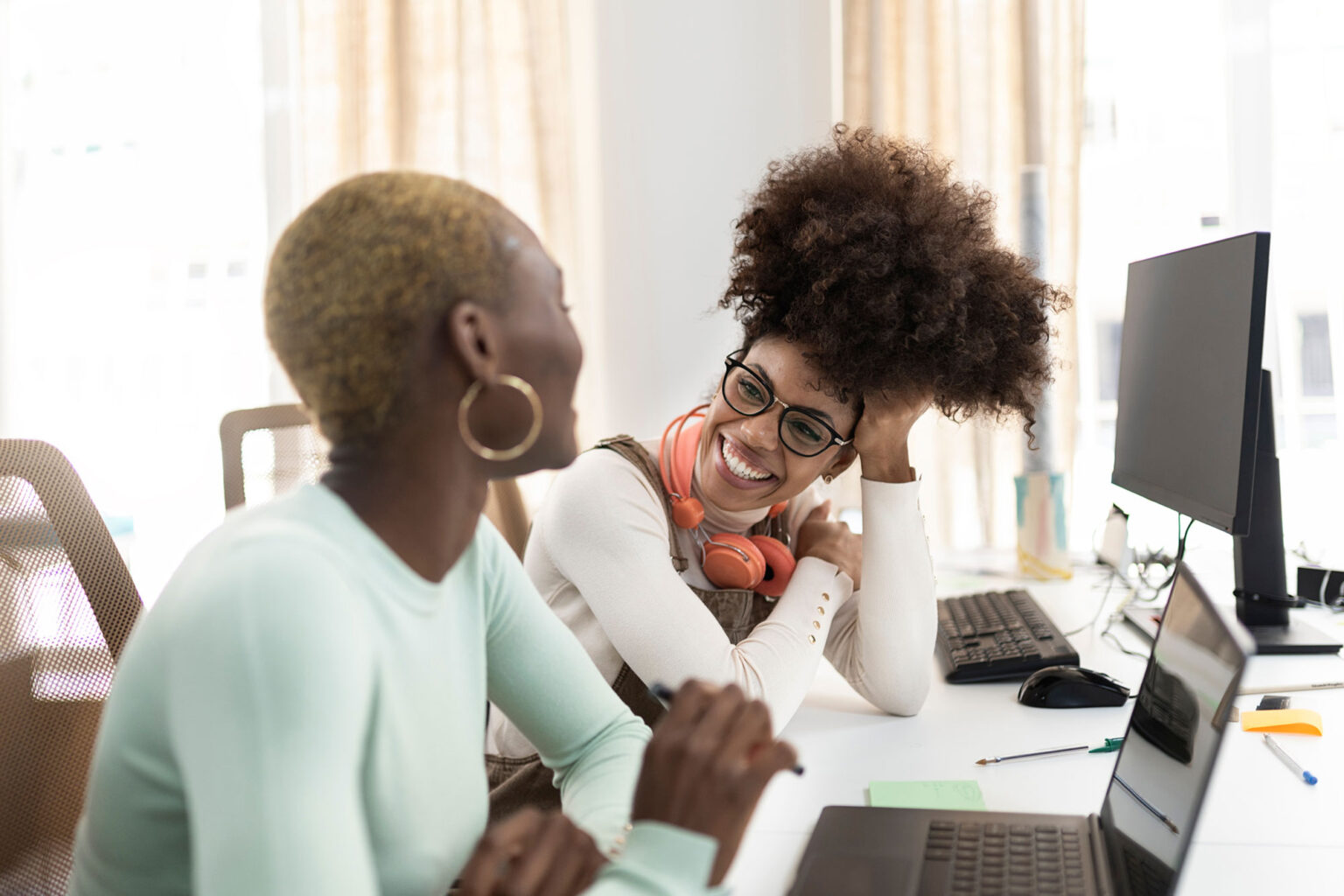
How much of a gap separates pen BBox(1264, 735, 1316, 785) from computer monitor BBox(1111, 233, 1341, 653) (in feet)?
0.92

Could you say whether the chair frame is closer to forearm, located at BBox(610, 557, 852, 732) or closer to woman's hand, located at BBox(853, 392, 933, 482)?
forearm, located at BBox(610, 557, 852, 732)

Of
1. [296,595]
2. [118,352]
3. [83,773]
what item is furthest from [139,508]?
[296,595]

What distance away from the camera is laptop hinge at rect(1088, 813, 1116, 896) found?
0.88 metres

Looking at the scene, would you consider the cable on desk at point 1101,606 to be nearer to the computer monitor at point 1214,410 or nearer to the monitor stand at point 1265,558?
the monitor stand at point 1265,558

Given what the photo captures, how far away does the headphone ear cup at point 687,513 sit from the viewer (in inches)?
55.5

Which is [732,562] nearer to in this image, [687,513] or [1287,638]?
[687,513]

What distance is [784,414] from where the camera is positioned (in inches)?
55.2

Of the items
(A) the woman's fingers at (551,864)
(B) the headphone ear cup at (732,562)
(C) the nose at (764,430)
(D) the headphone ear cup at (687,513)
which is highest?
(C) the nose at (764,430)

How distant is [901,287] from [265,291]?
2.91ft

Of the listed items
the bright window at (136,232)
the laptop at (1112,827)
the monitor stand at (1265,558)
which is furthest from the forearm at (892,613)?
the bright window at (136,232)

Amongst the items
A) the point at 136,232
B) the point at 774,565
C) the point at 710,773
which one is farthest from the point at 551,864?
the point at 136,232

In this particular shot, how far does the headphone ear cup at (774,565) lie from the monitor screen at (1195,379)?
23.0 inches

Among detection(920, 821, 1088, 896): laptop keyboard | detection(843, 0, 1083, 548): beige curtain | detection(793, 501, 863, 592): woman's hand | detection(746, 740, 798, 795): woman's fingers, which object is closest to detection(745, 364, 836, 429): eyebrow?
detection(793, 501, 863, 592): woman's hand

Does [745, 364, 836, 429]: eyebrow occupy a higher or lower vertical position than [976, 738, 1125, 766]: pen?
higher
